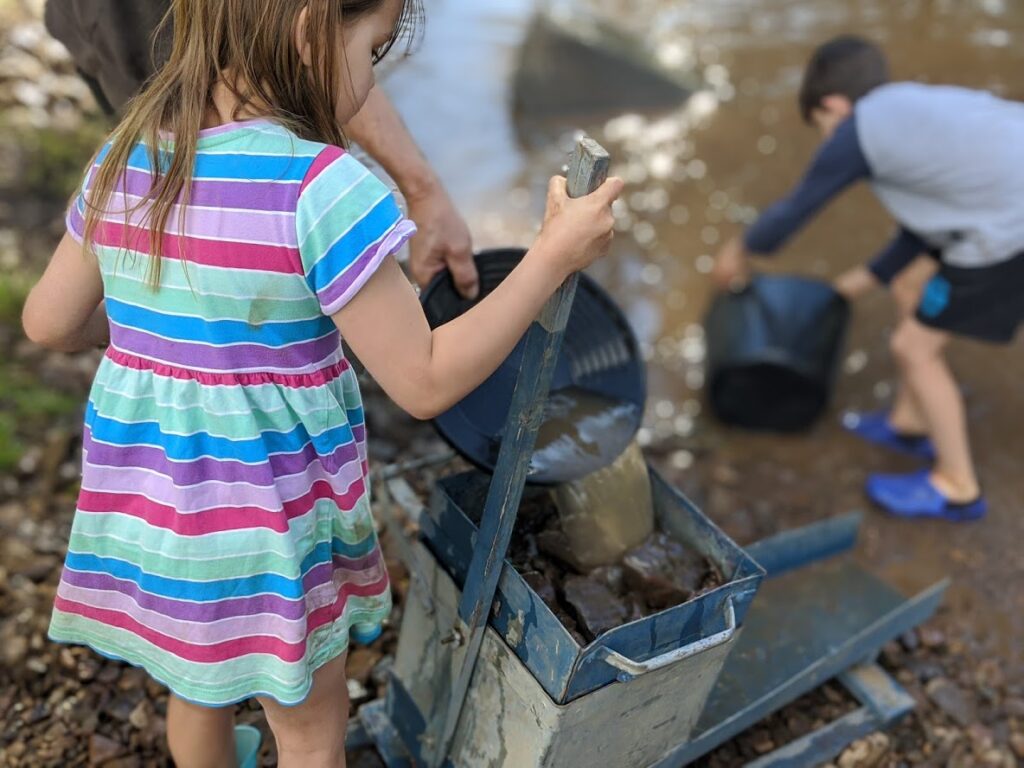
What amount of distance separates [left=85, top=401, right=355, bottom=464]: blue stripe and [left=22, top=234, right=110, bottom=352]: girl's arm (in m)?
0.18

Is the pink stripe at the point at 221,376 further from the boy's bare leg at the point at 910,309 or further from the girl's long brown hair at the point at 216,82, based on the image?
the boy's bare leg at the point at 910,309

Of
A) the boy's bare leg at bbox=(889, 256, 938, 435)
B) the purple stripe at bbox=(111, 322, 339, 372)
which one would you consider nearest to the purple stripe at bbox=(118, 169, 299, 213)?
the purple stripe at bbox=(111, 322, 339, 372)

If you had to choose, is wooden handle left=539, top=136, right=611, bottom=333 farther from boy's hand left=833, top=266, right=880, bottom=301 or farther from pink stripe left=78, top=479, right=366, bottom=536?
boy's hand left=833, top=266, right=880, bottom=301

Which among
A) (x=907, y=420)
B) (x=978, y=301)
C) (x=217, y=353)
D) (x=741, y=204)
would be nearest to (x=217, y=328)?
(x=217, y=353)

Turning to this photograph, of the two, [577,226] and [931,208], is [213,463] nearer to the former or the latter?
[577,226]

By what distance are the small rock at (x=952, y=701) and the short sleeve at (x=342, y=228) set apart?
2.43 meters

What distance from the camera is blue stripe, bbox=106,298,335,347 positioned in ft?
5.24

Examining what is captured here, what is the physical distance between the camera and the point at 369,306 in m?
1.54

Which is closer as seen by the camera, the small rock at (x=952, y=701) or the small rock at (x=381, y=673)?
the small rock at (x=381, y=673)

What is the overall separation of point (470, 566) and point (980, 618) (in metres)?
2.26

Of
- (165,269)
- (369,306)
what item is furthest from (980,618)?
(165,269)

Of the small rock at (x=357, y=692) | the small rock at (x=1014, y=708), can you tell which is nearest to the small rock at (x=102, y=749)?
the small rock at (x=357, y=692)

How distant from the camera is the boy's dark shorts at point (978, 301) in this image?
3.63 meters

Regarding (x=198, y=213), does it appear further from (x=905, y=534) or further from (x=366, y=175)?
(x=905, y=534)
